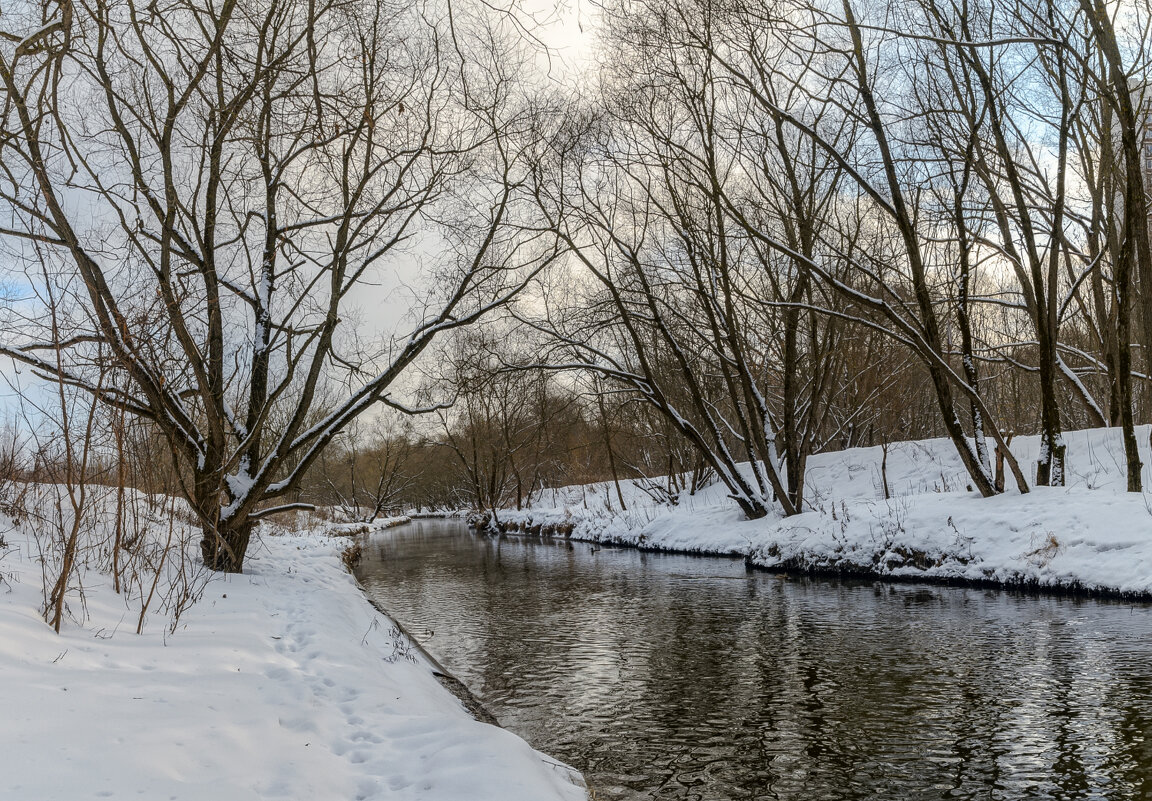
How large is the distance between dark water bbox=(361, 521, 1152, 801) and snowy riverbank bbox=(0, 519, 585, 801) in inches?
48.8

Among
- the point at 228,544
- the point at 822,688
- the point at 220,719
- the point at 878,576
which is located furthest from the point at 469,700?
the point at 878,576

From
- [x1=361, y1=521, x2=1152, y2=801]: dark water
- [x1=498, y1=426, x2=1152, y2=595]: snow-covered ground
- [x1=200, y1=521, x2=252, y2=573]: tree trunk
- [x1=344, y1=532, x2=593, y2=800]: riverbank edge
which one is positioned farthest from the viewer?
[x1=200, y1=521, x2=252, y2=573]: tree trunk

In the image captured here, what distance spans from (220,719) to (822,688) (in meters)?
5.12

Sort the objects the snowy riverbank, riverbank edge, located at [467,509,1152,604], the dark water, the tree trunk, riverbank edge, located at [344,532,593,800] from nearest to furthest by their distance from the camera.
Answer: the snowy riverbank → riverbank edge, located at [344,532,593,800] → the dark water → riverbank edge, located at [467,509,1152,604] → the tree trunk

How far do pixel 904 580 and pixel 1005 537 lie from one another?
178 centimetres

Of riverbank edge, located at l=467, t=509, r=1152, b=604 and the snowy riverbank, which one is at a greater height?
the snowy riverbank

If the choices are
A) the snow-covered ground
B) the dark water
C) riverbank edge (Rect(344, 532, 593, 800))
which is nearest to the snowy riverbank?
riverbank edge (Rect(344, 532, 593, 800))

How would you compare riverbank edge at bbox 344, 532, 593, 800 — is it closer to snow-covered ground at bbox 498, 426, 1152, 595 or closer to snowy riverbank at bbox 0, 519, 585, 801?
snowy riverbank at bbox 0, 519, 585, 801

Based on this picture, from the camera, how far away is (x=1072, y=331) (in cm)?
3073

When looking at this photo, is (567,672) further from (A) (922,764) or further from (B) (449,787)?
(B) (449,787)

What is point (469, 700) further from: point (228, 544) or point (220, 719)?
point (228, 544)

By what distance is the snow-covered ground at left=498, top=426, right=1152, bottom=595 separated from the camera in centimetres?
1011

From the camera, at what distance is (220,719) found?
4.14 meters

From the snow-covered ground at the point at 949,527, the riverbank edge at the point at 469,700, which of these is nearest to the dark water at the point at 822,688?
the riverbank edge at the point at 469,700
